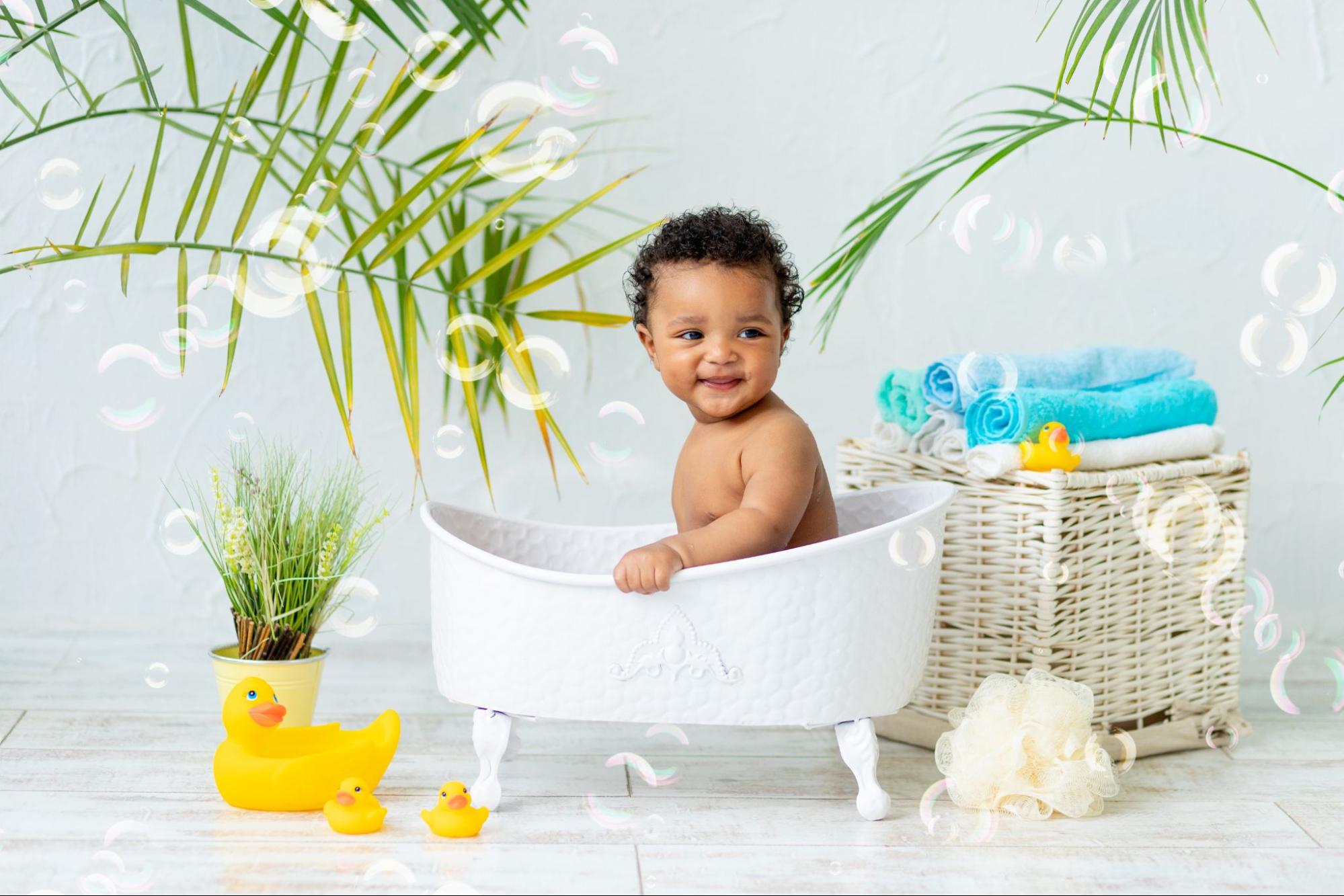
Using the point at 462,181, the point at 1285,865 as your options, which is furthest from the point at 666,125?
the point at 1285,865

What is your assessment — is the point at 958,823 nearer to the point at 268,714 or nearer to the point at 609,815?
the point at 609,815

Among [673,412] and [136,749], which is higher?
[673,412]

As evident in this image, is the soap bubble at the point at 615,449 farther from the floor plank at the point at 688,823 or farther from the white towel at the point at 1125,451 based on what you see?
the floor plank at the point at 688,823

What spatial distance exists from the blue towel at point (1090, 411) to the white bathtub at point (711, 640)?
0.76 ft

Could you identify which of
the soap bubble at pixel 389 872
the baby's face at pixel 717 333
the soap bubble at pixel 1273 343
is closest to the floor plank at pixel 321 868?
the soap bubble at pixel 389 872

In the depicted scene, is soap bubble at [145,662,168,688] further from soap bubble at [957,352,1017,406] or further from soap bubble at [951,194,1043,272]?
soap bubble at [951,194,1043,272]

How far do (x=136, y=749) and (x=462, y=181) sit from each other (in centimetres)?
83

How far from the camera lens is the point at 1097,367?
1751 mm

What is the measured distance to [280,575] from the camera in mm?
1634

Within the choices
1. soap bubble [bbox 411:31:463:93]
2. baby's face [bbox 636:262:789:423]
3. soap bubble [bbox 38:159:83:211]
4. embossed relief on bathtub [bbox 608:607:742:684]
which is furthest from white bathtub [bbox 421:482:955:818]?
soap bubble [bbox 38:159:83:211]

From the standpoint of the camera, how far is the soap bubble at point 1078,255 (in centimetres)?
212

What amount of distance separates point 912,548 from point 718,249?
0.40 meters

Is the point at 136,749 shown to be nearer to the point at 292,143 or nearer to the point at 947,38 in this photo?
the point at 292,143

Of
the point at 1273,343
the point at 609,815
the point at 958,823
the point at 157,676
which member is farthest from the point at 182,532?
the point at 1273,343
